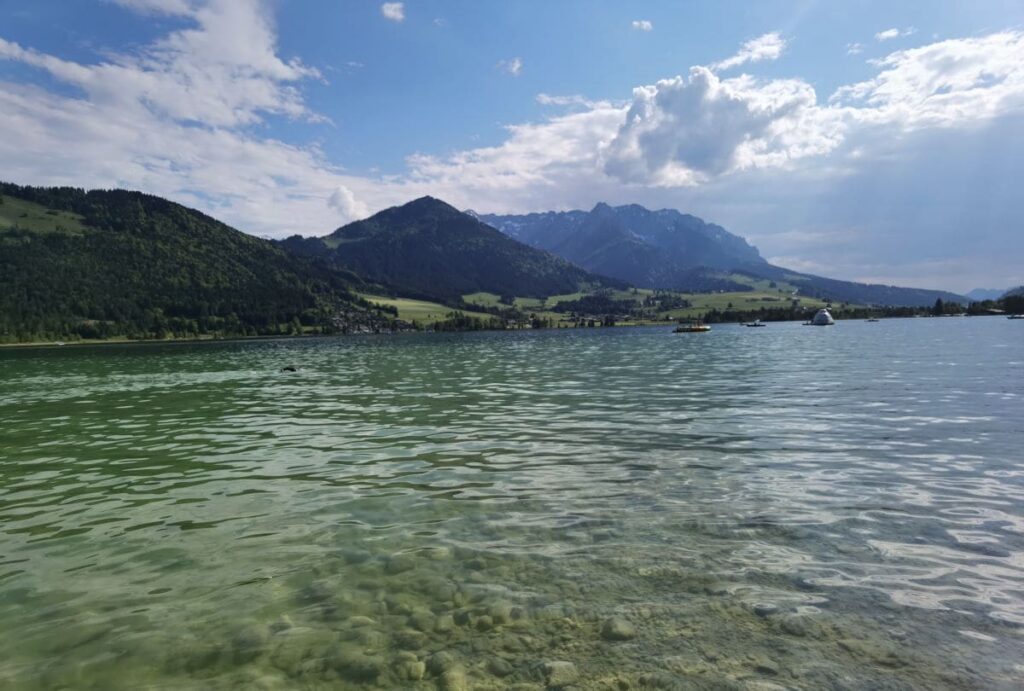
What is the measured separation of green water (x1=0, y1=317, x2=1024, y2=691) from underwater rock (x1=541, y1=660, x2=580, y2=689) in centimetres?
7

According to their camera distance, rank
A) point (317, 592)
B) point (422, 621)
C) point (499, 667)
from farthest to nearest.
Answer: point (317, 592), point (422, 621), point (499, 667)

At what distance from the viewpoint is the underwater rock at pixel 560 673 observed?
877cm

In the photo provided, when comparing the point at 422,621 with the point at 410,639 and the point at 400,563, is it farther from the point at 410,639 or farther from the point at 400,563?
the point at 400,563

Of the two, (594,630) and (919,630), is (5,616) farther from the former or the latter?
(919,630)

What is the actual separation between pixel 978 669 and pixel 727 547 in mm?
5642

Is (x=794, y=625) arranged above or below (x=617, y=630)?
above

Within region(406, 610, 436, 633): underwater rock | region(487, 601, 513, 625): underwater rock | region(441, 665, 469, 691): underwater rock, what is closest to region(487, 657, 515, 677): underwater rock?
region(441, 665, 469, 691): underwater rock

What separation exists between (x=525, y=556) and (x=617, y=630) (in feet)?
12.8

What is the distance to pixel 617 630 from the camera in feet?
33.8

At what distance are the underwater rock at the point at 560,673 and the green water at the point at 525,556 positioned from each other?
7cm

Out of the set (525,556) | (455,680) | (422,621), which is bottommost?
(422,621)

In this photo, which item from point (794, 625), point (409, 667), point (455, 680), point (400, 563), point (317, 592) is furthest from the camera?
point (400, 563)

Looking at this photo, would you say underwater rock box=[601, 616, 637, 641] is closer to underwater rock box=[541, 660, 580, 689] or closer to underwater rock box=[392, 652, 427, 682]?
underwater rock box=[541, 660, 580, 689]

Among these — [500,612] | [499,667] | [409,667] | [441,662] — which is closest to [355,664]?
[409,667]
